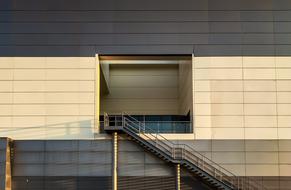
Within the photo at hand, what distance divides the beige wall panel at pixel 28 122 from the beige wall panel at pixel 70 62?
3.64 metres

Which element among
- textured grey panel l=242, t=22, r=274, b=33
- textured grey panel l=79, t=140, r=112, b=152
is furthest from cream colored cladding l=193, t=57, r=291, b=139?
textured grey panel l=79, t=140, r=112, b=152

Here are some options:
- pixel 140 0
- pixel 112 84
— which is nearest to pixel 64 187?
pixel 140 0

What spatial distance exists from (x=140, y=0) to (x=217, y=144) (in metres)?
11.1

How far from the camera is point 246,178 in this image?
37.1 m

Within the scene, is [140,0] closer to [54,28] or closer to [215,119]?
[54,28]

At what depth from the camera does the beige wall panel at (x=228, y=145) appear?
37.4 m

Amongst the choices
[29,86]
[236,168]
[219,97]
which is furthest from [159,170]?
[29,86]

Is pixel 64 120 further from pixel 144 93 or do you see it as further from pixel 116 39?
pixel 144 93

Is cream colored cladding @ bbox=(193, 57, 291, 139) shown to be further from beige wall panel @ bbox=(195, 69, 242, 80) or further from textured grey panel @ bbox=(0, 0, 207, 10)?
textured grey panel @ bbox=(0, 0, 207, 10)

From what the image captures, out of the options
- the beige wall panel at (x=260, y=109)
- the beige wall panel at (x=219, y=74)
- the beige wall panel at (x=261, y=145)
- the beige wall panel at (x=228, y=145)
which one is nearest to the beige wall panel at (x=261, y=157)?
the beige wall panel at (x=261, y=145)

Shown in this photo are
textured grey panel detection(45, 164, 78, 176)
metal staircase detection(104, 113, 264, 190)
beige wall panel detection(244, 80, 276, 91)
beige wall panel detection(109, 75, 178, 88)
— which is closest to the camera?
metal staircase detection(104, 113, 264, 190)

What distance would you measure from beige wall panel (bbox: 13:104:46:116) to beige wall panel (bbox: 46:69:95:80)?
2082mm

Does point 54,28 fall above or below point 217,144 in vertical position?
above

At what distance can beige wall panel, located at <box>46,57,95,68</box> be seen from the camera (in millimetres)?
38312
